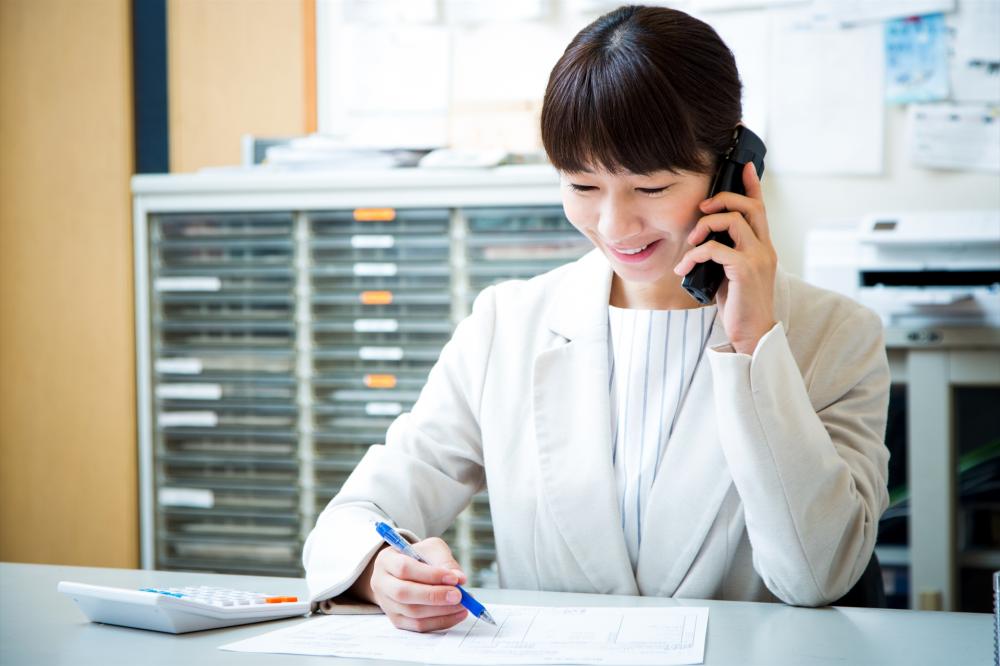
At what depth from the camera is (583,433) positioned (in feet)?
3.77

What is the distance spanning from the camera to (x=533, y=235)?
89.1 inches

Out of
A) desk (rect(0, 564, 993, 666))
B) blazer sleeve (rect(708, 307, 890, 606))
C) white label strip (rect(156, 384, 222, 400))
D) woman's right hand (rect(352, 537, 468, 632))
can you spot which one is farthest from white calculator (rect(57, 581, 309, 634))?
white label strip (rect(156, 384, 222, 400))

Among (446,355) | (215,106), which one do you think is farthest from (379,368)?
(446,355)

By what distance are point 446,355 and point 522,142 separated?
4.76 ft

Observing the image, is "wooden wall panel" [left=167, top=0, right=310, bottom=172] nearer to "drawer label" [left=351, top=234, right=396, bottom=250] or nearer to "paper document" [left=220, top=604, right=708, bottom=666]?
"drawer label" [left=351, top=234, right=396, bottom=250]

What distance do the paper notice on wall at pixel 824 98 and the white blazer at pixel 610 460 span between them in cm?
139

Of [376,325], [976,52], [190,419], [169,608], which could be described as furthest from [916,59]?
[169,608]

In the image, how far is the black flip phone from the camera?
104 centimetres

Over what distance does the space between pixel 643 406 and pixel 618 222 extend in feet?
0.82

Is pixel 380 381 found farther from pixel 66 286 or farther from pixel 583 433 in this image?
pixel 583 433

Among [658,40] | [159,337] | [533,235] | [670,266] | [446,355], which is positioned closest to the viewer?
[658,40]

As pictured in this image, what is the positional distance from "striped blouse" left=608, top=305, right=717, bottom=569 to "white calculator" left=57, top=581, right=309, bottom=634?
39 cm

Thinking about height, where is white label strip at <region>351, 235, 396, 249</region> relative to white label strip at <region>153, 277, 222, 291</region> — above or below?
above

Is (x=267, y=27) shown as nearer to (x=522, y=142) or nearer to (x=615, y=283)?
(x=522, y=142)
